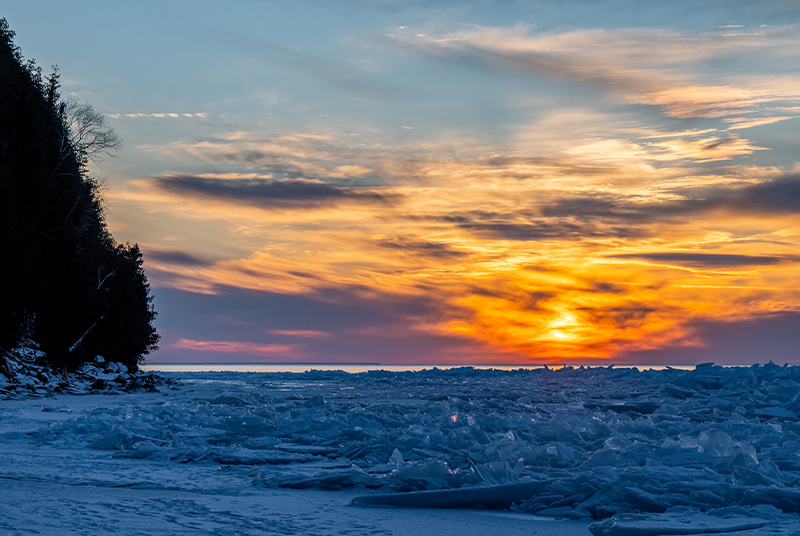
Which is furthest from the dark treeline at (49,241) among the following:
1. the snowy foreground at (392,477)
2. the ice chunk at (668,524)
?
the ice chunk at (668,524)

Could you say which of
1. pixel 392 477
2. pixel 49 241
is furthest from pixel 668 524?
pixel 49 241

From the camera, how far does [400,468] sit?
5.53 m

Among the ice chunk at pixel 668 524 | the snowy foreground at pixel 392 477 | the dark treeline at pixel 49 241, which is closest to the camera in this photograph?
the ice chunk at pixel 668 524

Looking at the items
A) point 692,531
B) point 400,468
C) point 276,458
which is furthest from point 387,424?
point 692,531

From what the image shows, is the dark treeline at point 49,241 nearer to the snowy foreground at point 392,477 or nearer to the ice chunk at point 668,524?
the snowy foreground at point 392,477

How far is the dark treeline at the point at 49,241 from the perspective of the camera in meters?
20.3

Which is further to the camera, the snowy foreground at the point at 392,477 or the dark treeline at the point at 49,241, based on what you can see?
the dark treeline at the point at 49,241

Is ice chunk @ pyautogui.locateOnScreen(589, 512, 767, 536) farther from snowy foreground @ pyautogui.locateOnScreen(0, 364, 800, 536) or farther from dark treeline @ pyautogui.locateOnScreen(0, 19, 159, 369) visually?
dark treeline @ pyautogui.locateOnScreen(0, 19, 159, 369)

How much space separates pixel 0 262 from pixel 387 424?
53.5 ft

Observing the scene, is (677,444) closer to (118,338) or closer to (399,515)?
(399,515)

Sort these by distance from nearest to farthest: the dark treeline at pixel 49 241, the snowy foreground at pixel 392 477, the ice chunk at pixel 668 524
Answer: the ice chunk at pixel 668 524
the snowy foreground at pixel 392 477
the dark treeline at pixel 49 241

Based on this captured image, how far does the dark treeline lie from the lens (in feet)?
66.5

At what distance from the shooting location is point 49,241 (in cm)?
2444

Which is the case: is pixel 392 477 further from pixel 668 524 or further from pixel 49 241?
pixel 49 241
